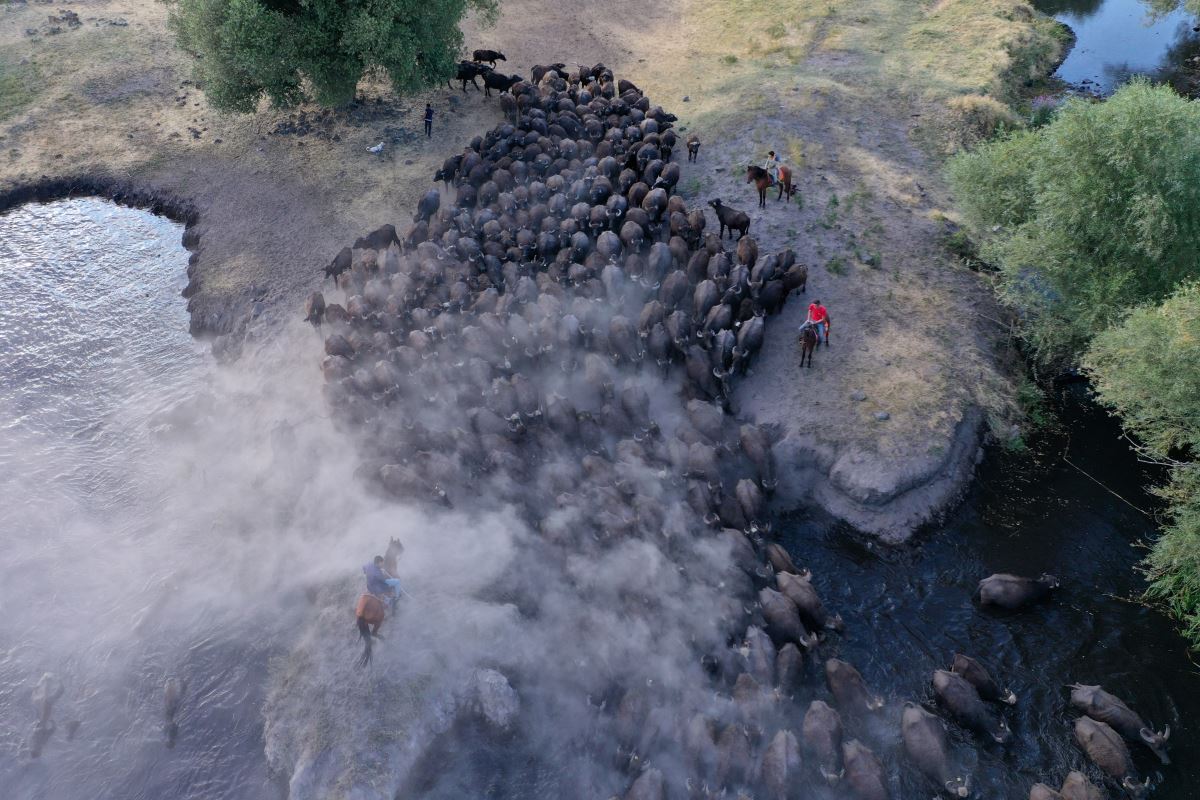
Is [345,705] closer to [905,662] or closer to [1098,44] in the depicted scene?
[905,662]

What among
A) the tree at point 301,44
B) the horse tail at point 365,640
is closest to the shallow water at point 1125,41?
the tree at point 301,44

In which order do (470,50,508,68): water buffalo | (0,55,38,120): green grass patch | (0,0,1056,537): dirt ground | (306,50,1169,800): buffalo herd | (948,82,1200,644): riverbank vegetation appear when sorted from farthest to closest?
(470,50,508,68): water buffalo, (0,55,38,120): green grass patch, (0,0,1056,537): dirt ground, (948,82,1200,644): riverbank vegetation, (306,50,1169,800): buffalo herd

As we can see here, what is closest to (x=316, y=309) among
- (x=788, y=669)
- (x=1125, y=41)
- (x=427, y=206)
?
(x=427, y=206)

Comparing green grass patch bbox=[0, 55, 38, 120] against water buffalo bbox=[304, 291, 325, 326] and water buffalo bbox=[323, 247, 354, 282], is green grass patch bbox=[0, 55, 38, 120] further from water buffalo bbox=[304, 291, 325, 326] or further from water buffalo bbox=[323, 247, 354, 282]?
water buffalo bbox=[304, 291, 325, 326]

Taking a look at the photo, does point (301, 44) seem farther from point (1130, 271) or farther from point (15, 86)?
point (1130, 271)

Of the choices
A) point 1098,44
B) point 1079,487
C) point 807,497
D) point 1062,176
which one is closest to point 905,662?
point 807,497

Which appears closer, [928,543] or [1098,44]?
[928,543]

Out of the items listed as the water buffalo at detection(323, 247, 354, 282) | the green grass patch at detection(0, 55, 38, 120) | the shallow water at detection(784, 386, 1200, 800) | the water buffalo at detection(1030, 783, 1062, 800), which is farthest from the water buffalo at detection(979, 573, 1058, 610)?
the green grass patch at detection(0, 55, 38, 120)
